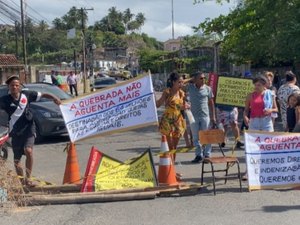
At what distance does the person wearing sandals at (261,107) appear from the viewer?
906cm

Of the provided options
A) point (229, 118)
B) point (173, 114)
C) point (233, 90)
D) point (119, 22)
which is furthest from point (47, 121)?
point (119, 22)

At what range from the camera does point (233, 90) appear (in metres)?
12.7

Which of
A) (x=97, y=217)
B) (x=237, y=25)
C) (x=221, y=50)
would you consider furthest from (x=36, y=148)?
(x=221, y=50)

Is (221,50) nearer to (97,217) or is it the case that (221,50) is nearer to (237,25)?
(237,25)

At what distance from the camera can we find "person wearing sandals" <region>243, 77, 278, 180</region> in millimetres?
9062

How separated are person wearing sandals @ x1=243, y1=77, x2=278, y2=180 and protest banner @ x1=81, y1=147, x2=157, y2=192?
1.67 m

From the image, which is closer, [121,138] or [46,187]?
[46,187]

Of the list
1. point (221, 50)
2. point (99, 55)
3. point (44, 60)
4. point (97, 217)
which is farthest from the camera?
point (99, 55)

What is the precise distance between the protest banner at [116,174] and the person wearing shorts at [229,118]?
15.4ft

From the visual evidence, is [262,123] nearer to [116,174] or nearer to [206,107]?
[206,107]

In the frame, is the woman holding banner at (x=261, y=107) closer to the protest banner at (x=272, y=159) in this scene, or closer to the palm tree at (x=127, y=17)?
the protest banner at (x=272, y=159)

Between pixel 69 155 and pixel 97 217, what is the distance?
88.6 inches

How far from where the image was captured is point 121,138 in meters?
15.9

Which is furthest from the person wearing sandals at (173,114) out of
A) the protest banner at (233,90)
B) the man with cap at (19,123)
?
the protest banner at (233,90)
